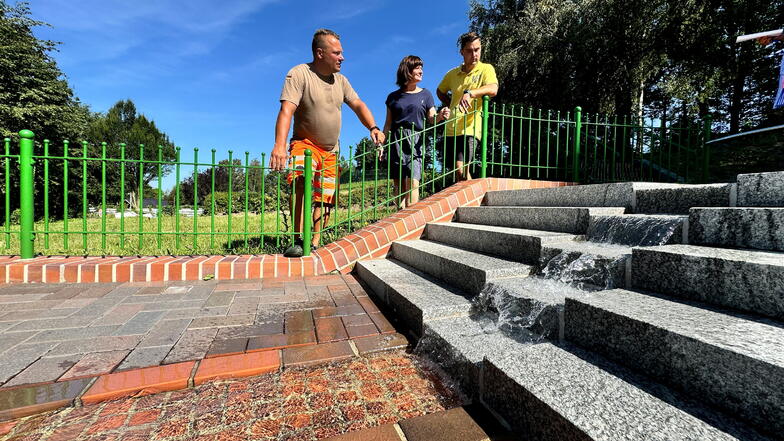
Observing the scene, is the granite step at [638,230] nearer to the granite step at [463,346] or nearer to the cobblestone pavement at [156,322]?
the granite step at [463,346]

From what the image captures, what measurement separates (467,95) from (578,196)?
6.01ft

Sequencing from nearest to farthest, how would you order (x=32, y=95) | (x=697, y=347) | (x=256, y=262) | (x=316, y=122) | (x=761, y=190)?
1. (x=697, y=347)
2. (x=761, y=190)
3. (x=256, y=262)
4. (x=316, y=122)
5. (x=32, y=95)

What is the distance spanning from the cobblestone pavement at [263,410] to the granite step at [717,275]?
1.02 m

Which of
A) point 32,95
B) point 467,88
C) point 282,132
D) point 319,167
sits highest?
point 32,95

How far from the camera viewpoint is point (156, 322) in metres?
2.17

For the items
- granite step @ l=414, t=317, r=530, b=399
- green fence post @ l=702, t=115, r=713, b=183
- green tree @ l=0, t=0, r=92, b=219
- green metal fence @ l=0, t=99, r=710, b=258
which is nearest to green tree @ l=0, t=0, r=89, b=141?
green tree @ l=0, t=0, r=92, b=219

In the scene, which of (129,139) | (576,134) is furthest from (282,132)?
(129,139)

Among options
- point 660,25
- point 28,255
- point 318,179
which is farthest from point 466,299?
point 660,25

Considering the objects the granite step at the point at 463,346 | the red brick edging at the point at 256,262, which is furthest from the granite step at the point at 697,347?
the red brick edging at the point at 256,262

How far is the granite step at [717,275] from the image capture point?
44.7 inches

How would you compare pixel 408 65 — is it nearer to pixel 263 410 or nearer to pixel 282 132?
pixel 282 132

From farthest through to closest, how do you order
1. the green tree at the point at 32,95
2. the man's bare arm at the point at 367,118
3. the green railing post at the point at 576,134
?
the green tree at the point at 32,95 < the green railing post at the point at 576,134 < the man's bare arm at the point at 367,118

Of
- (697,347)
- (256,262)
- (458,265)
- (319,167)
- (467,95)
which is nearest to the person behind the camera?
(697,347)

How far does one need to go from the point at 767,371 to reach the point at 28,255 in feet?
16.5
